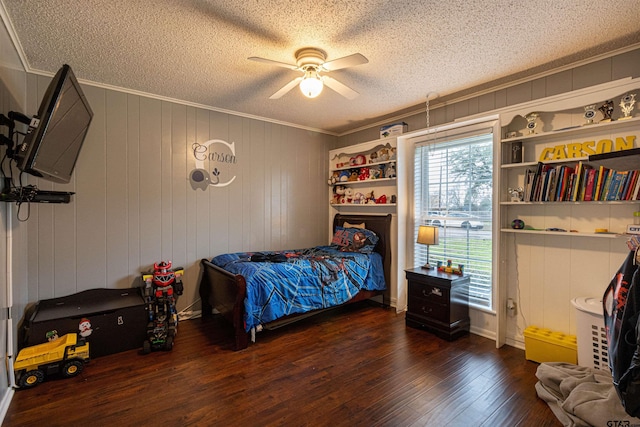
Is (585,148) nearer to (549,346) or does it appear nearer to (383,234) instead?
(549,346)

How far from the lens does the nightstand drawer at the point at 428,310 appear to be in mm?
3041

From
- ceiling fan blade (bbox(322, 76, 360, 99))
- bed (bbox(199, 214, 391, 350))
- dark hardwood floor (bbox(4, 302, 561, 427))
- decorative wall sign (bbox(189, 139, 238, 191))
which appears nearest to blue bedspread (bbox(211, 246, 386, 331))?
bed (bbox(199, 214, 391, 350))

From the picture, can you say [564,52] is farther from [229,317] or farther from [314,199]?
[229,317]

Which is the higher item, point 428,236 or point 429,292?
point 428,236

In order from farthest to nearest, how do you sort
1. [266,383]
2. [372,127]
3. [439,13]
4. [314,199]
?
[314,199], [372,127], [266,383], [439,13]

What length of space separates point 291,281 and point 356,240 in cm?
140

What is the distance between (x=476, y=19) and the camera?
6.51ft

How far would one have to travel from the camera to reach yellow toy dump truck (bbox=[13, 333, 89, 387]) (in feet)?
7.13

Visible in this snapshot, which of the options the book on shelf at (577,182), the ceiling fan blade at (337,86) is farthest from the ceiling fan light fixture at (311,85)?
the book on shelf at (577,182)

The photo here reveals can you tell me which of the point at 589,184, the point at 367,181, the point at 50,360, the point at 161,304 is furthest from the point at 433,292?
the point at 50,360

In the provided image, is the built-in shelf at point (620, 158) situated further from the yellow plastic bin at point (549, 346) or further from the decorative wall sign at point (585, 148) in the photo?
the yellow plastic bin at point (549, 346)

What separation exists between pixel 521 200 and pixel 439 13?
1795 mm

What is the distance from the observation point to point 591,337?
2.18 meters

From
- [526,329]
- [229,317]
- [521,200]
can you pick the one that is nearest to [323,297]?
[229,317]
